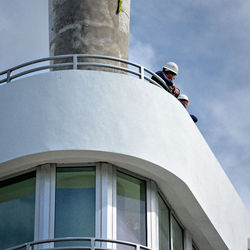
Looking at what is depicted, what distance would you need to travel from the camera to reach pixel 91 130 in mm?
15750

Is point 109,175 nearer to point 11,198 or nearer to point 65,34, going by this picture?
point 11,198

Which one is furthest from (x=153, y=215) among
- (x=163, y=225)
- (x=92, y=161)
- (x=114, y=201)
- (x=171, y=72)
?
(x=171, y=72)

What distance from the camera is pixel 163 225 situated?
1703cm

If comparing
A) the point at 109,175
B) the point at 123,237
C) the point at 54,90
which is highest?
the point at 54,90

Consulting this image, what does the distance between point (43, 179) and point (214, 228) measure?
3672 millimetres

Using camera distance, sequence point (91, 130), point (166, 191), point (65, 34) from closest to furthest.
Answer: point (91, 130)
point (166, 191)
point (65, 34)

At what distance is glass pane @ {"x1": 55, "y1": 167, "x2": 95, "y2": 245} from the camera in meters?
15.6

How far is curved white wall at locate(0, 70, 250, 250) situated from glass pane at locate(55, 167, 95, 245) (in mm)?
278

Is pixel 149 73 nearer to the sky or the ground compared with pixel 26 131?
nearer to the sky

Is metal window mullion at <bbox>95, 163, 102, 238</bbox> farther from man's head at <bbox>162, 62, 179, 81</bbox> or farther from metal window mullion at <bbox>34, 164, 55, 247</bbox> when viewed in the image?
man's head at <bbox>162, 62, 179, 81</bbox>

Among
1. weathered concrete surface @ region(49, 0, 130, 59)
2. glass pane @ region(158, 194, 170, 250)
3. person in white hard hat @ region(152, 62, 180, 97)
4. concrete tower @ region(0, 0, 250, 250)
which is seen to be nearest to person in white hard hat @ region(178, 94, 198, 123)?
person in white hard hat @ region(152, 62, 180, 97)

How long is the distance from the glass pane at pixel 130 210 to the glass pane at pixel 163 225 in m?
0.57

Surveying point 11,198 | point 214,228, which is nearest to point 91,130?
point 11,198

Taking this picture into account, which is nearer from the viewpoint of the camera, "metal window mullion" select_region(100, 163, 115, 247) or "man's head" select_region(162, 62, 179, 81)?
"metal window mullion" select_region(100, 163, 115, 247)
